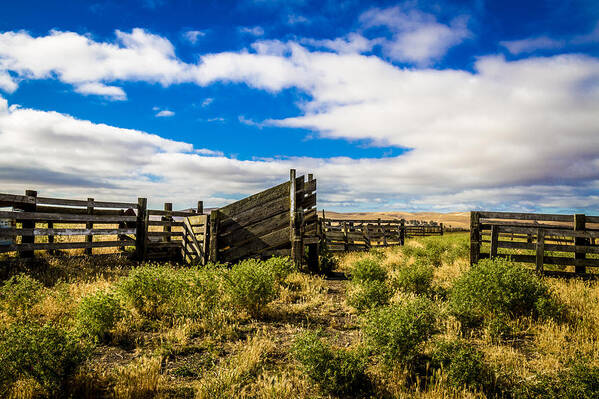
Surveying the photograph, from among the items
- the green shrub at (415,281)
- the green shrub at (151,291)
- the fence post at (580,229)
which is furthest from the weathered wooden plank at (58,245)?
the fence post at (580,229)

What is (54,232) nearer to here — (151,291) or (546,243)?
(151,291)

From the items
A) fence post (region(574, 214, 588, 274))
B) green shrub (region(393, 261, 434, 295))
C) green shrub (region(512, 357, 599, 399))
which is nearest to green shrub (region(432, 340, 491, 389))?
green shrub (region(512, 357, 599, 399))

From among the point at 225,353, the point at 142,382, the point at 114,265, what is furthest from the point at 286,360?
the point at 114,265

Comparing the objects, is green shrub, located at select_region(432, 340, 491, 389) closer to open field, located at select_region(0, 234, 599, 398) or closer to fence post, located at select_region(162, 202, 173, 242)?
open field, located at select_region(0, 234, 599, 398)

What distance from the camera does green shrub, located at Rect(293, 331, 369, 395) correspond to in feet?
12.7

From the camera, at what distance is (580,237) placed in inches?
362

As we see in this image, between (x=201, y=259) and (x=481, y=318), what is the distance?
887 centimetres

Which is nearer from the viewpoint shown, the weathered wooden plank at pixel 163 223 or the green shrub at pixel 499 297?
the green shrub at pixel 499 297

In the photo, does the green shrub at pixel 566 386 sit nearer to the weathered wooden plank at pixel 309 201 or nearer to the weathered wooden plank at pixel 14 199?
the weathered wooden plank at pixel 309 201

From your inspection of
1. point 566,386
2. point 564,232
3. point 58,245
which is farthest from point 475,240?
point 58,245

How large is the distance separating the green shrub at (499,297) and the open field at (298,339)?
1.0 inches

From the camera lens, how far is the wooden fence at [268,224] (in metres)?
10.8

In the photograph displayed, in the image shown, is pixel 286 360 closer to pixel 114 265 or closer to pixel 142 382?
pixel 142 382

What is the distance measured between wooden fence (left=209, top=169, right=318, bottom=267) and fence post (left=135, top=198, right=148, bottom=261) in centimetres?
281
